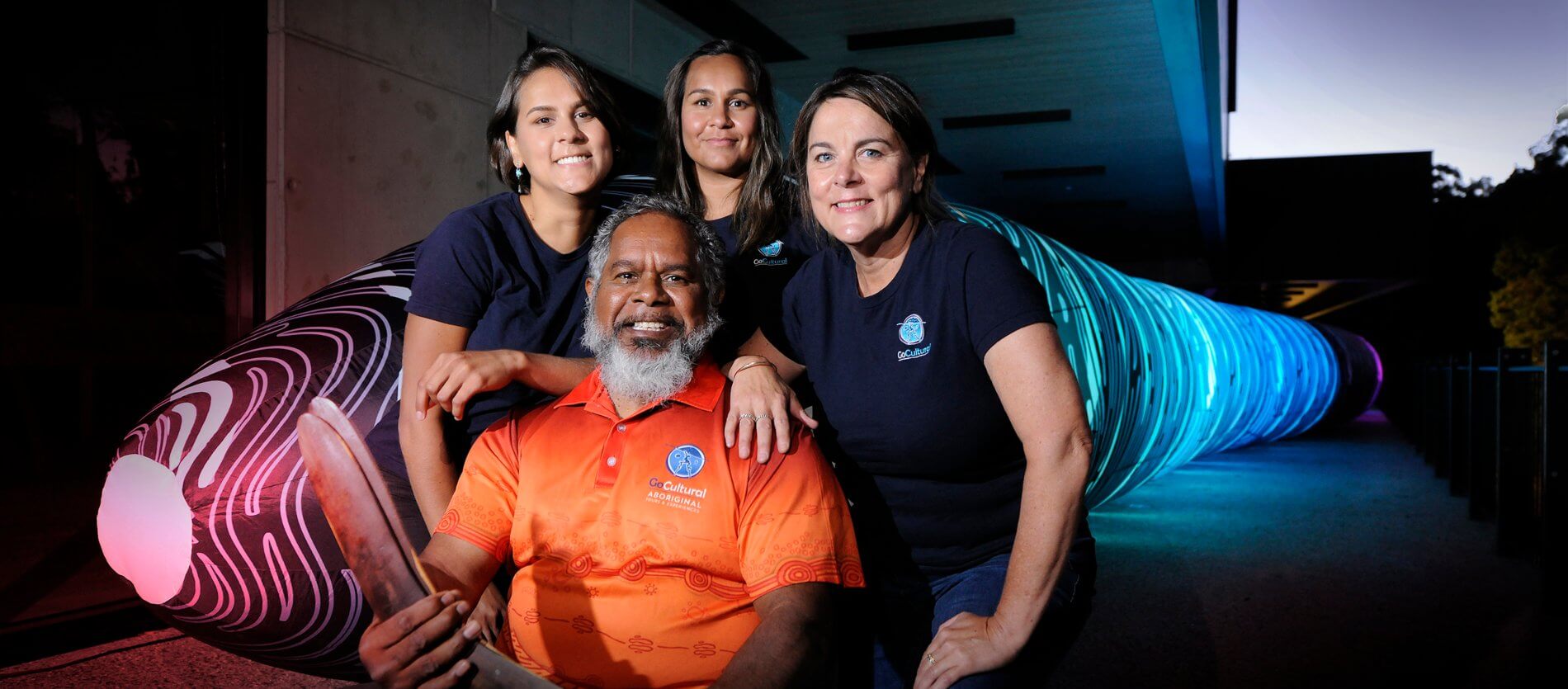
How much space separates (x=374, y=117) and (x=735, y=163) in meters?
3.42

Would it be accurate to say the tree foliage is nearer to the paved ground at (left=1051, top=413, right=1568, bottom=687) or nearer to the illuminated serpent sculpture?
the paved ground at (left=1051, top=413, right=1568, bottom=687)

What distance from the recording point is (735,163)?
2.98 metres

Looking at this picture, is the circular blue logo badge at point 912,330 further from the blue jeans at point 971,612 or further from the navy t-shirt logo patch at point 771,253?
the navy t-shirt logo patch at point 771,253

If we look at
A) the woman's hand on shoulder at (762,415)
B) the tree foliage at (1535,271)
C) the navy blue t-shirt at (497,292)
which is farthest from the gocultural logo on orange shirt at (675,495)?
the tree foliage at (1535,271)

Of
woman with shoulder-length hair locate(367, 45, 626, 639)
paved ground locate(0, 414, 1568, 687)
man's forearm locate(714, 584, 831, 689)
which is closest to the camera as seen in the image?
man's forearm locate(714, 584, 831, 689)

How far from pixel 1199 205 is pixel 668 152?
17.4 metres

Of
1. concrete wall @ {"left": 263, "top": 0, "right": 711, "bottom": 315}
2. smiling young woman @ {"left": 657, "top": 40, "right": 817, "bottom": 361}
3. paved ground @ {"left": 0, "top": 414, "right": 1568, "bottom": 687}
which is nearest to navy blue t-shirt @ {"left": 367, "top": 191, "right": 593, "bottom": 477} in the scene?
smiling young woman @ {"left": 657, "top": 40, "right": 817, "bottom": 361}

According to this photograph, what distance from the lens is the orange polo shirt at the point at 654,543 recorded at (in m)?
1.88

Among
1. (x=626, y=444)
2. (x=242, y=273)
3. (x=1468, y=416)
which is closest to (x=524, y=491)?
(x=626, y=444)

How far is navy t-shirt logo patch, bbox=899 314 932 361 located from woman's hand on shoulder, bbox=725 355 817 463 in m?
0.25

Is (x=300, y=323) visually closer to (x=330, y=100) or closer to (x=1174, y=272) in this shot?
(x=330, y=100)

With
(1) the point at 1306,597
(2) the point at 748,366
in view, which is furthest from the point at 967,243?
(1) the point at 1306,597

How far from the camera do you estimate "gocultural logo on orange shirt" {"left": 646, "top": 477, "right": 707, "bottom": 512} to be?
1.91 metres

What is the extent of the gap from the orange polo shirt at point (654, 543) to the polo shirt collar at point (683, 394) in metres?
0.05
